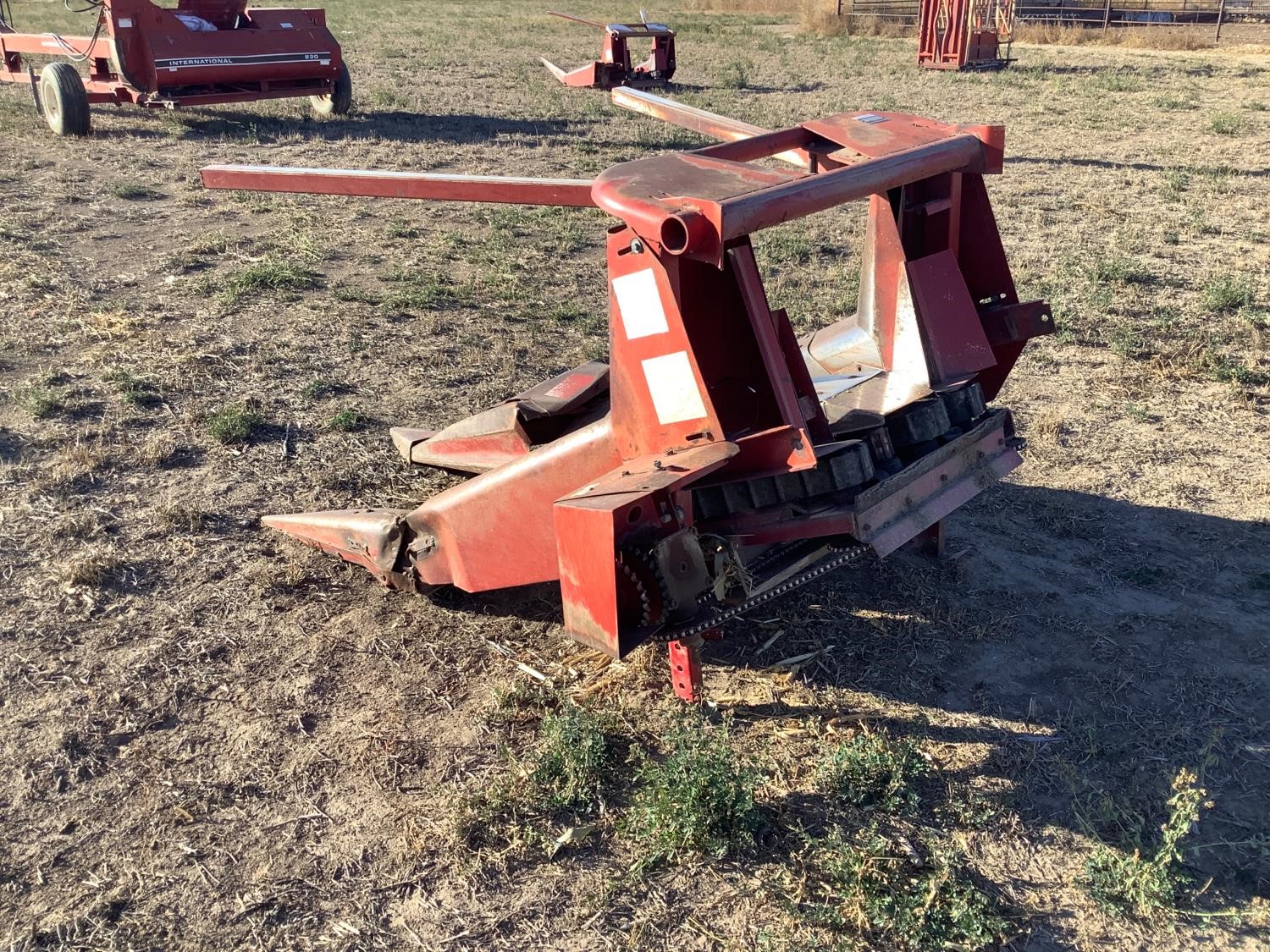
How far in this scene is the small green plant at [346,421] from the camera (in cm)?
573

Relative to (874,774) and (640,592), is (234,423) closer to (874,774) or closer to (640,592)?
(640,592)

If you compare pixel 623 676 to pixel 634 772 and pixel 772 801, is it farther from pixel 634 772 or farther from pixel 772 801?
pixel 772 801

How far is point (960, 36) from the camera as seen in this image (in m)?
19.9

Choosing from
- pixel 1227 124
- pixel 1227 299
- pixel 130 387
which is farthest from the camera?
pixel 1227 124

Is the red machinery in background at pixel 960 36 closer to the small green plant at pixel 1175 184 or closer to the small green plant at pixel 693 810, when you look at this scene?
the small green plant at pixel 1175 184

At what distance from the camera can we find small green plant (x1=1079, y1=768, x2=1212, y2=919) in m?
2.94

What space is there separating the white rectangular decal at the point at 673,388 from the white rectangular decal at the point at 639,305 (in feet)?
0.30

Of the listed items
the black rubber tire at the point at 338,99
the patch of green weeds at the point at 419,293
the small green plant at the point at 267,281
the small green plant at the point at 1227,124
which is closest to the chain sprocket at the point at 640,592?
the patch of green weeds at the point at 419,293

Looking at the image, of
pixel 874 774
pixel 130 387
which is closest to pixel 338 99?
pixel 130 387

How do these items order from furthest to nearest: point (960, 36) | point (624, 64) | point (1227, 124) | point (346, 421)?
point (960, 36), point (624, 64), point (1227, 124), point (346, 421)

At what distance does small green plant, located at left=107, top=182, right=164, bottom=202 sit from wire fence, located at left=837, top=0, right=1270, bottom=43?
71.4 feet

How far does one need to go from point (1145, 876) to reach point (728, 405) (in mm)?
1755

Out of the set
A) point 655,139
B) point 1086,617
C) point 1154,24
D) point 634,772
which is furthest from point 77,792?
point 1154,24

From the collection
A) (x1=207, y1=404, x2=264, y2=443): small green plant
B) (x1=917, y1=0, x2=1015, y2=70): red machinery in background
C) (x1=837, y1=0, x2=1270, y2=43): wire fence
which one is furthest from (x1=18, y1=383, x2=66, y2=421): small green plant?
(x1=837, y1=0, x2=1270, y2=43): wire fence
